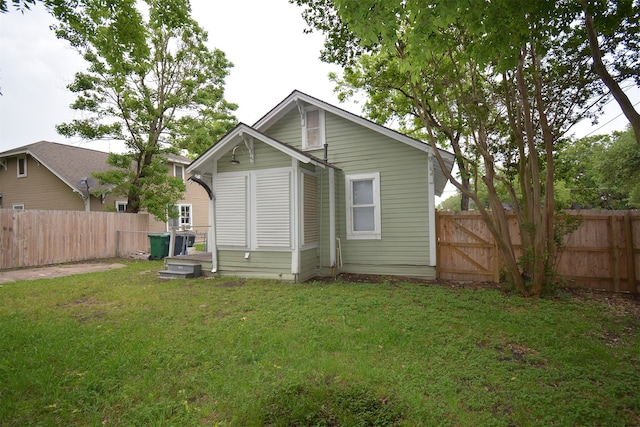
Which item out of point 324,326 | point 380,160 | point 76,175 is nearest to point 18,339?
point 324,326

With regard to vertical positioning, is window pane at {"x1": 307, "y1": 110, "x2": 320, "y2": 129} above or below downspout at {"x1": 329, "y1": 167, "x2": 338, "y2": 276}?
above

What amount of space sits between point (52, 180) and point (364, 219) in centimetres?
1726

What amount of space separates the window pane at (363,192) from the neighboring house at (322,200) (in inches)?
1.1

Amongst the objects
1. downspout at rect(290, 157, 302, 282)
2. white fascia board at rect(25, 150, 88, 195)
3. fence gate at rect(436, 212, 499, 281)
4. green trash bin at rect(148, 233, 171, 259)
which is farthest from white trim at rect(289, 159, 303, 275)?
white fascia board at rect(25, 150, 88, 195)

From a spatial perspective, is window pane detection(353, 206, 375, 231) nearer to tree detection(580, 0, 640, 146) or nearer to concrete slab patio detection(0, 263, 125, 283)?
tree detection(580, 0, 640, 146)

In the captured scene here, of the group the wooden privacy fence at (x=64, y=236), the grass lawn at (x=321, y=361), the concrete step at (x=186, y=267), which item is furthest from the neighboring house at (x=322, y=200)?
the wooden privacy fence at (x=64, y=236)

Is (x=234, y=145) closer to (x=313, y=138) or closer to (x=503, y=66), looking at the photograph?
(x=313, y=138)

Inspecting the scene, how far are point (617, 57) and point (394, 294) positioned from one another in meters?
6.44

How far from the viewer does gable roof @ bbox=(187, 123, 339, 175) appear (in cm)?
732

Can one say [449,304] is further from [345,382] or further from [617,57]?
[617,57]

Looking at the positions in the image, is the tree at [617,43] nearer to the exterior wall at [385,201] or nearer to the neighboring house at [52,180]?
the exterior wall at [385,201]

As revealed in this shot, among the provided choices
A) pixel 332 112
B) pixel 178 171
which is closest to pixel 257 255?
pixel 332 112

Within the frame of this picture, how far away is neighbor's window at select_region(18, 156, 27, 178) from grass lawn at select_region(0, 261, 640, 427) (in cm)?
1555

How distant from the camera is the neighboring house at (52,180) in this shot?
15.4 meters
